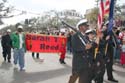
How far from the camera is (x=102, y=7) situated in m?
8.73

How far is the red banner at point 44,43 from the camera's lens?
18.2 m

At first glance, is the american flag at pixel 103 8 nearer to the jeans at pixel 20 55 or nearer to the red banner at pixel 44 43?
the jeans at pixel 20 55

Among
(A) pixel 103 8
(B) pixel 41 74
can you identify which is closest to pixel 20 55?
(B) pixel 41 74

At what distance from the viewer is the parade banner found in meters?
18.2

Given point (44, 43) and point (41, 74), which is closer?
point (41, 74)

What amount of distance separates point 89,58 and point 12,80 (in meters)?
5.08

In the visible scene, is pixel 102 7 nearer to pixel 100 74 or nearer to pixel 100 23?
pixel 100 23

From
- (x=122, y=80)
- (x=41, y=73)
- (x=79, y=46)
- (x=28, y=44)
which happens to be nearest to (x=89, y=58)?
(x=79, y=46)

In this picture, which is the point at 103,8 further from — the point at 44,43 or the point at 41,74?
the point at 44,43

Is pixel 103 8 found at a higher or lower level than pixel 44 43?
higher

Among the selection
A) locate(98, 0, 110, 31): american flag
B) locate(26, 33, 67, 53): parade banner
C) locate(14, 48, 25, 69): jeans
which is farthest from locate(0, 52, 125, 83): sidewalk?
locate(98, 0, 110, 31): american flag

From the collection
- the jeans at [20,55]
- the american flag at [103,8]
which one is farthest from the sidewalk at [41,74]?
the american flag at [103,8]

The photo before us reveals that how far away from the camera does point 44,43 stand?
62.9 feet

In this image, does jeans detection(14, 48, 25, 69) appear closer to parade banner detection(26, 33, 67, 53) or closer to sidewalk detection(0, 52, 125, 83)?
sidewalk detection(0, 52, 125, 83)
